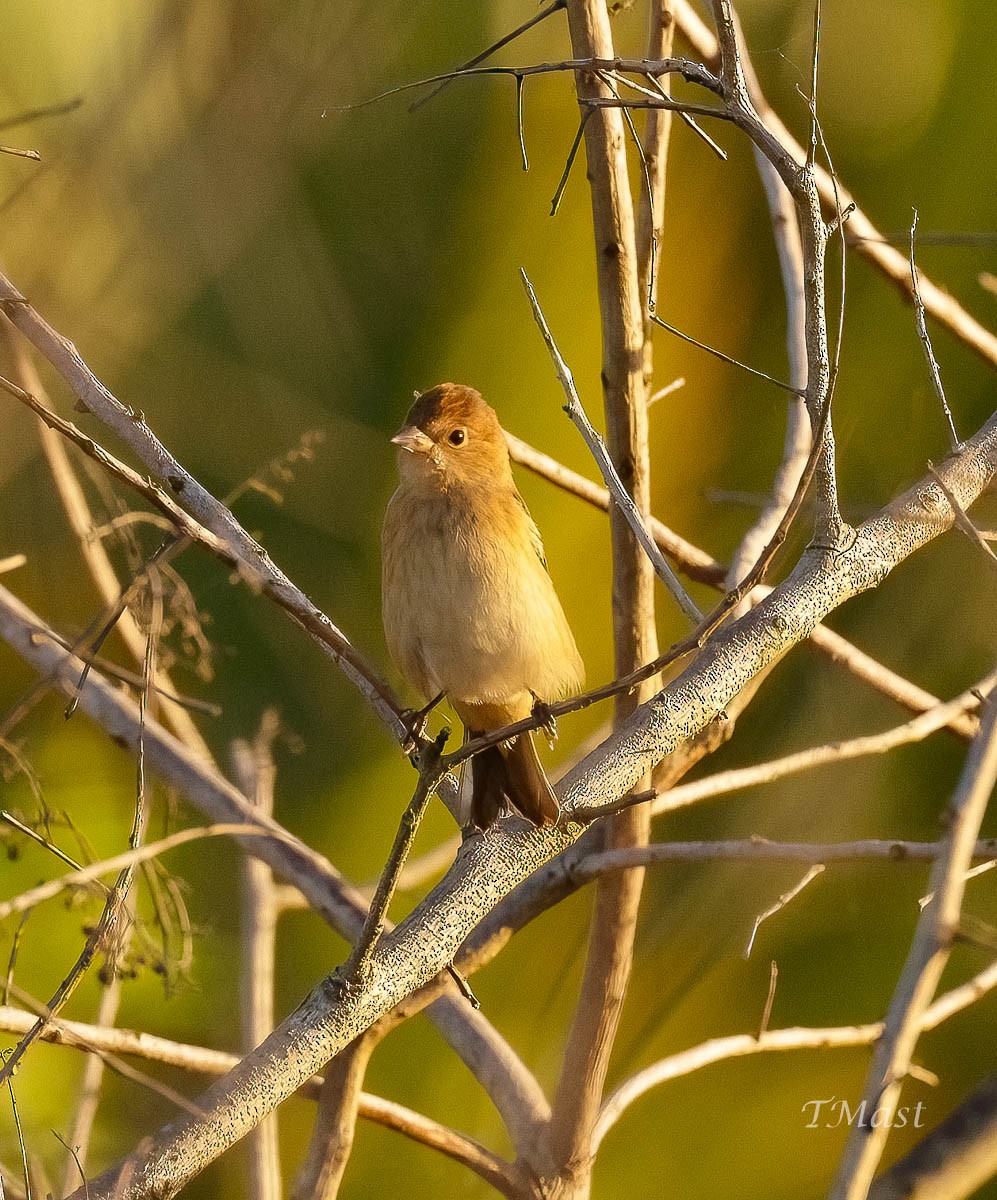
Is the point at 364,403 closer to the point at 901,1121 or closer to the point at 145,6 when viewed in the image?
the point at 145,6

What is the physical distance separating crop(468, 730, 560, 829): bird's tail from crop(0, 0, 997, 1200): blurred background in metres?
0.97

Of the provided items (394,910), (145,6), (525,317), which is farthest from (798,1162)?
(145,6)

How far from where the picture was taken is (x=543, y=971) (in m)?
2.94

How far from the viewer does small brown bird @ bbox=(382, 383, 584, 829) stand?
6.82 feet

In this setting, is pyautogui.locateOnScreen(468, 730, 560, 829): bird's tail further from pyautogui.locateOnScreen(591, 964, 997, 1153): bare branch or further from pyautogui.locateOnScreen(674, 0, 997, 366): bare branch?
pyautogui.locateOnScreen(674, 0, 997, 366): bare branch

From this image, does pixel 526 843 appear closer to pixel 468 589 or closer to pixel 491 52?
pixel 468 589

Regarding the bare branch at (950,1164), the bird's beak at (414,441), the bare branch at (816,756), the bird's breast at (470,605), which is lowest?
the bare branch at (950,1164)

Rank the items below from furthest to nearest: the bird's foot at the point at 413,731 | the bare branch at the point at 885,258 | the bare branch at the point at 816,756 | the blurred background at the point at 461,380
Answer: the blurred background at the point at 461,380 → the bare branch at the point at 885,258 → the bare branch at the point at 816,756 → the bird's foot at the point at 413,731

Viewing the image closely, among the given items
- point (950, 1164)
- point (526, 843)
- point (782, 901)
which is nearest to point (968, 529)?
point (782, 901)

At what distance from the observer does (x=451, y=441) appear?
2.25 m

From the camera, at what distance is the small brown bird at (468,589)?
208cm

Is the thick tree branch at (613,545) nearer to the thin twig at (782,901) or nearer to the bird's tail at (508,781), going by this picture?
the bird's tail at (508,781)

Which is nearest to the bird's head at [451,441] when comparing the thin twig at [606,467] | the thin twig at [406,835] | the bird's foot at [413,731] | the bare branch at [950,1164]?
the bird's foot at [413,731]

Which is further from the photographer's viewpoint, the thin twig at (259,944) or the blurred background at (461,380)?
the blurred background at (461,380)
